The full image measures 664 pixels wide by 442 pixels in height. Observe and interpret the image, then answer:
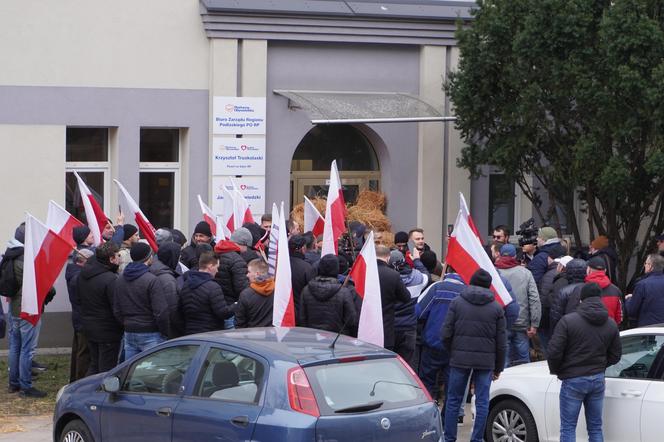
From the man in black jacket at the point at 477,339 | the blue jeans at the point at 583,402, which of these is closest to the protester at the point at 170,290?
the man in black jacket at the point at 477,339

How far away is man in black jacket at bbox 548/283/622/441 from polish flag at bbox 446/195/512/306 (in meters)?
1.50

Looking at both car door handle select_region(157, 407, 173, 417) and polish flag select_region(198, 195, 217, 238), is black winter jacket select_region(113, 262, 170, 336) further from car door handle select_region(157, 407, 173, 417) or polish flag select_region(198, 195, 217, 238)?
polish flag select_region(198, 195, 217, 238)

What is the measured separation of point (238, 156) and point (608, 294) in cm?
760

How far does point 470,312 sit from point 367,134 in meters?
9.08

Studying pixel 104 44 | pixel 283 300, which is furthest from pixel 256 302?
pixel 104 44

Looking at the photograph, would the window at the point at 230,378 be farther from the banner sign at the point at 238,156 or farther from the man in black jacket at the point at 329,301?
the banner sign at the point at 238,156

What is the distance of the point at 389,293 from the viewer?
1155cm

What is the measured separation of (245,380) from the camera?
316 inches

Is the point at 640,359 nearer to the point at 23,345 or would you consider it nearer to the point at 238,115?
the point at 23,345

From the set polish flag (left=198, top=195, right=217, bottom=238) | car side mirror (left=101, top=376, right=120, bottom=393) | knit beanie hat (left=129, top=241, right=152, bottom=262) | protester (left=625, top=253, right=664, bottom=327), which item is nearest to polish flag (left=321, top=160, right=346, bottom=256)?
knit beanie hat (left=129, top=241, right=152, bottom=262)

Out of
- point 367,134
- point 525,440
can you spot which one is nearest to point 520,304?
point 525,440

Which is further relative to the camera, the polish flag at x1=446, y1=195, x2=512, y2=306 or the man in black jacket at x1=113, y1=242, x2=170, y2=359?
the man in black jacket at x1=113, y1=242, x2=170, y2=359

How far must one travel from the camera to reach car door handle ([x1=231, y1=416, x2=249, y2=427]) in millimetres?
7766

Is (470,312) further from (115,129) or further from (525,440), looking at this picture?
(115,129)
